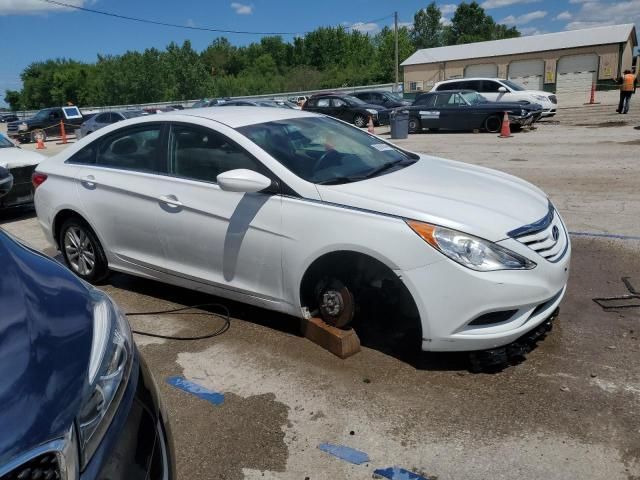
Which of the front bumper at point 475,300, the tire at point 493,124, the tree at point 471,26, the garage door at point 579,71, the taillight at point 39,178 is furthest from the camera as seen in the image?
the tree at point 471,26

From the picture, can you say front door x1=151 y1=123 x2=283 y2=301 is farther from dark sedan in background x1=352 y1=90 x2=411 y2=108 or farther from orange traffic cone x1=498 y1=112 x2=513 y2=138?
dark sedan in background x1=352 y1=90 x2=411 y2=108

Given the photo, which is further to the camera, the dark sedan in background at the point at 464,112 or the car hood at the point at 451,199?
the dark sedan in background at the point at 464,112

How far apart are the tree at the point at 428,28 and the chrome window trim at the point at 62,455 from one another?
129027mm

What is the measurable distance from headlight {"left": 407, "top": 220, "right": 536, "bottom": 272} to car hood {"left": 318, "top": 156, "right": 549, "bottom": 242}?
5 centimetres

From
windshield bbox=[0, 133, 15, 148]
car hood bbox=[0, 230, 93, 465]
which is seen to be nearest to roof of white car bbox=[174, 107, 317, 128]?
car hood bbox=[0, 230, 93, 465]

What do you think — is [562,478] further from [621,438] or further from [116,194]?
[116,194]

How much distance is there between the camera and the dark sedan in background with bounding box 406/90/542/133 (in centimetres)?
1795

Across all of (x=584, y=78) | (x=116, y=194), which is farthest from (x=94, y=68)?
(x=116, y=194)

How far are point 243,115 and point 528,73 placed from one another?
2181 inches

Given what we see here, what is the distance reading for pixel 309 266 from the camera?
369 cm

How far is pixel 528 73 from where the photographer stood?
177 feet

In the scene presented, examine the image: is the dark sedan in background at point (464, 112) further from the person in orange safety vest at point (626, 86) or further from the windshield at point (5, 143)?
the windshield at point (5, 143)

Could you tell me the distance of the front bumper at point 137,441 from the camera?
1.65 metres

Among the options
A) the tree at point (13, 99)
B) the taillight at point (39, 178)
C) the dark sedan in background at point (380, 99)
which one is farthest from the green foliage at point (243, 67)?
the taillight at point (39, 178)
